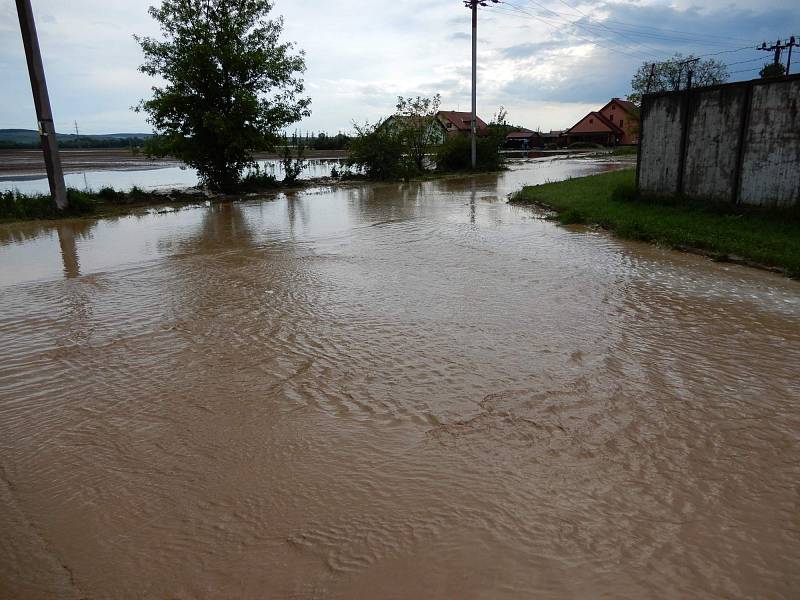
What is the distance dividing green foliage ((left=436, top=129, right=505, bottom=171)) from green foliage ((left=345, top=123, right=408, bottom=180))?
591 centimetres

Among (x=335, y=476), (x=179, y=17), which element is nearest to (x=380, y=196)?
(x=179, y=17)

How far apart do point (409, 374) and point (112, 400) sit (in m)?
2.58

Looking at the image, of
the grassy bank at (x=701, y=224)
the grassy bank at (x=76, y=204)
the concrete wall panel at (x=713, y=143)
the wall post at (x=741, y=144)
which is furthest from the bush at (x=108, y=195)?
the wall post at (x=741, y=144)

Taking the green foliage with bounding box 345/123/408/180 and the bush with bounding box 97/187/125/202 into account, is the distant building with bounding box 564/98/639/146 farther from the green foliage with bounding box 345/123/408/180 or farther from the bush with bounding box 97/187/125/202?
the bush with bounding box 97/187/125/202

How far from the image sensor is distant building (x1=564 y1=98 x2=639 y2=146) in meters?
75.2

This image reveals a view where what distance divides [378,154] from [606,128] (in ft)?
192

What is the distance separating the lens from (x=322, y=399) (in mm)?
4633

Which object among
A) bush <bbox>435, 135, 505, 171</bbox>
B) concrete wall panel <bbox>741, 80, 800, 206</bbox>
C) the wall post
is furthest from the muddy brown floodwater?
bush <bbox>435, 135, 505, 171</bbox>

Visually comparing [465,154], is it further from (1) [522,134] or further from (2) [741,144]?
(1) [522,134]

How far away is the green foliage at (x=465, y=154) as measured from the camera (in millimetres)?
35125

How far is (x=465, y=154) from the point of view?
116 feet

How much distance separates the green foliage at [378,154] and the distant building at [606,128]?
54.8m

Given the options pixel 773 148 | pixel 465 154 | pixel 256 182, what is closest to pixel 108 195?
pixel 256 182

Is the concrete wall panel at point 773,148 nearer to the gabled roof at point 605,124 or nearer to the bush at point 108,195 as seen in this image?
the bush at point 108,195
